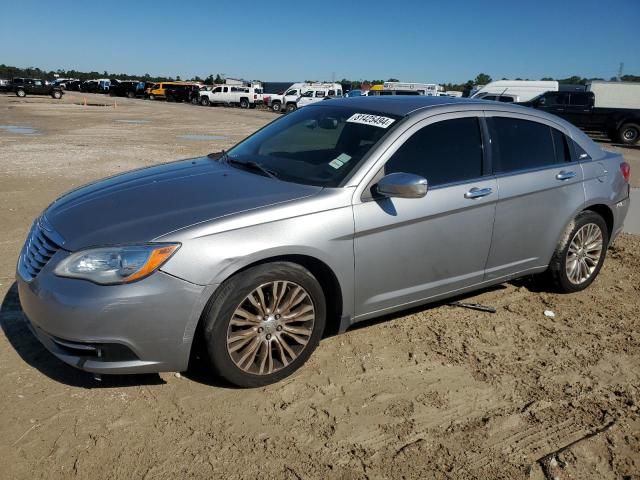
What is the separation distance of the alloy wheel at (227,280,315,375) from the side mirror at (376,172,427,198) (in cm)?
78

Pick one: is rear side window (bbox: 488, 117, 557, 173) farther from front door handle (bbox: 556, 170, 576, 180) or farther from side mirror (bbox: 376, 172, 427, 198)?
side mirror (bbox: 376, 172, 427, 198)

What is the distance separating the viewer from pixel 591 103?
2261 centimetres

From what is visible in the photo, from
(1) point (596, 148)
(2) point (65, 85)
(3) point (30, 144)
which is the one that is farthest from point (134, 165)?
(2) point (65, 85)

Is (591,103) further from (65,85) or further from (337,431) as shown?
(65,85)

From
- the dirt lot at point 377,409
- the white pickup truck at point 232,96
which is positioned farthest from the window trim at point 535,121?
the white pickup truck at point 232,96

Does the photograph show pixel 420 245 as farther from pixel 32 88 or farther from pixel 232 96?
pixel 32 88

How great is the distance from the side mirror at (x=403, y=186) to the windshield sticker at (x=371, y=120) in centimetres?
53

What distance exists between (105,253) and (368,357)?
5.89 feet

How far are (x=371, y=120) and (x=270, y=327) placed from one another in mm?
1615

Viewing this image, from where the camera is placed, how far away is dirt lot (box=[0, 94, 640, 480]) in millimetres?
2703

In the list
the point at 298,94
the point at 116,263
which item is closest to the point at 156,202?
the point at 116,263

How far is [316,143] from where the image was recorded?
4.16 m

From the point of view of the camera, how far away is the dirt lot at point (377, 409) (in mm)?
2703

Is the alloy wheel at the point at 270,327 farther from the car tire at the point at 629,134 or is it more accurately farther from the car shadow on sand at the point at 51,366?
the car tire at the point at 629,134
